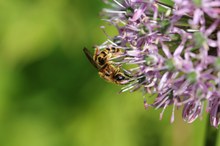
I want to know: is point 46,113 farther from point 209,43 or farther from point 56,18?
point 209,43

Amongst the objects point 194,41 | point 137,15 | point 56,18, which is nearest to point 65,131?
point 56,18

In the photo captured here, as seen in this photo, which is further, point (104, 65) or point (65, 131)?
point (65, 131)

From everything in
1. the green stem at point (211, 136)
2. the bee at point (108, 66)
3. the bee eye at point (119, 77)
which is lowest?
the green stem at point (211, 136)

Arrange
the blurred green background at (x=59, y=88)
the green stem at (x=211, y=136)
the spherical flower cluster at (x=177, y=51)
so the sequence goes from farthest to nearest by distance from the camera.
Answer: the blurred green background at (x=59, y=88)
the green stem at (x=211, y=136)
the spherical flower cluster at (x=177, y=51)

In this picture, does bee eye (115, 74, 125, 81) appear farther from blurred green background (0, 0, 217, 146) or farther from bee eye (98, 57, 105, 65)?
blurred green background (0, 0, 217, 146)

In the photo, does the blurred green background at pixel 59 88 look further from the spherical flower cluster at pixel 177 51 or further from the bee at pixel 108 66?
the spherical flower cluster at pixel 177 51

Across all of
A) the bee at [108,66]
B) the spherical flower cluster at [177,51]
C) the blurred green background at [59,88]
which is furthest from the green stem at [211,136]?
the blurred green background at [59,88]

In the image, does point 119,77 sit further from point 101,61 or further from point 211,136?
point 211,136

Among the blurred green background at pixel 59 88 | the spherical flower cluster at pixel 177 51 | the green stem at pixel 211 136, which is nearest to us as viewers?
the spherical flower cluster at pixel 177 51
